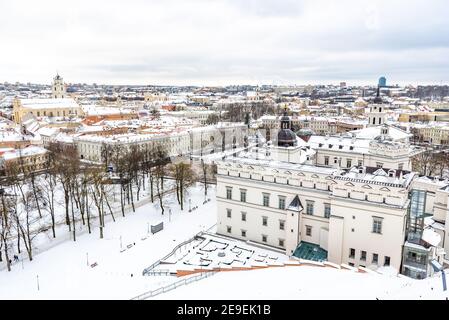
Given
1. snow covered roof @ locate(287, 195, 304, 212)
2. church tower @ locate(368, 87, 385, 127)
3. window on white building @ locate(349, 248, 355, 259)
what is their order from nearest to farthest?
window on white building @ locate(349, 248, 355, 259)
snow covered roof @ locate(287, 195, 304, 212)
church tower @ locate(368, 87, 385, 127)

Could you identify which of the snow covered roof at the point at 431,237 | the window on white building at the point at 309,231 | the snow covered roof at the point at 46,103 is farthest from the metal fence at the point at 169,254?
the snow covered roof at the point at 46,103

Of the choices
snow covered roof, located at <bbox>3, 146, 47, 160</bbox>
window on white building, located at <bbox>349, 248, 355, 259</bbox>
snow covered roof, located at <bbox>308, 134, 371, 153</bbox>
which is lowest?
window on white building, located at <bbox>349, 248, 355, 259</bbox>

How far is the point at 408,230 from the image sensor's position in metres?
32.9

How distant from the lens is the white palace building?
31375mm

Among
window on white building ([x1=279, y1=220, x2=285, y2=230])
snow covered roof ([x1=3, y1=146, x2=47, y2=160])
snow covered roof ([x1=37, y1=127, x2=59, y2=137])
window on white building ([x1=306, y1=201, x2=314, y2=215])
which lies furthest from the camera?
snow covered roof ([x1=37, y1=127, x2=59, y2=137])

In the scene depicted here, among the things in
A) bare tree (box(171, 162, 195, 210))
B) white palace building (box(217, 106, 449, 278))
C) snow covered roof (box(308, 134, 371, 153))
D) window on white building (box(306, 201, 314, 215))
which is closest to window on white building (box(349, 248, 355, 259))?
white palace building (box(217, 106, 449, 278))

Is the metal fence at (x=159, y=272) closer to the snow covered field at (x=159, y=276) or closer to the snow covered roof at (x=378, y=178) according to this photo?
the snow covered field at (x=159, y=276)

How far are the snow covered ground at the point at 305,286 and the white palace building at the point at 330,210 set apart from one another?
7.30 metres

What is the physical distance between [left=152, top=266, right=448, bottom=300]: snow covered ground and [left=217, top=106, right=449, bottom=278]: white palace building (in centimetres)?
730

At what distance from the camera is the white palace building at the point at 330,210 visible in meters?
31.4

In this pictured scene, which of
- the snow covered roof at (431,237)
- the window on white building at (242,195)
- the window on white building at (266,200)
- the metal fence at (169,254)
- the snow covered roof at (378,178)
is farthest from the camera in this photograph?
the window on white building at (242,195)

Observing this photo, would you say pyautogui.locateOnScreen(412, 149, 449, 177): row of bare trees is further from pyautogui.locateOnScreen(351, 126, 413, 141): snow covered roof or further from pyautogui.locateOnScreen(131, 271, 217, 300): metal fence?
pyautogui.locateOnScreen(131, 271, 217, 300): metal fence
